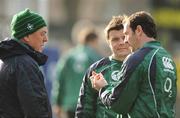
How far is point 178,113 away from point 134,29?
57.9 ft

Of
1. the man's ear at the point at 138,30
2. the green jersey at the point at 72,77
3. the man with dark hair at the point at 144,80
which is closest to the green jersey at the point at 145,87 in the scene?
the man with dark hair at the point at 144,80

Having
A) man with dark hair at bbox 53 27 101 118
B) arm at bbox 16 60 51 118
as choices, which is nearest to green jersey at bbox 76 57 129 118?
arm at bbox 16 60 51 118

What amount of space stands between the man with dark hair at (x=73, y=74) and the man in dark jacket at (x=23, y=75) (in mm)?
5369

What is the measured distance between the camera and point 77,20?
39.4 metres

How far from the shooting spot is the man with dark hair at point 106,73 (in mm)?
10891

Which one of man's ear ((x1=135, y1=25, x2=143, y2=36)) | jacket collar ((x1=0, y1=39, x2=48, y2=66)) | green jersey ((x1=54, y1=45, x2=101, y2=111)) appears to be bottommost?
green jersey ((x1=54, y1=45, x2=101, y2=111))

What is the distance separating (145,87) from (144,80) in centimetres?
6

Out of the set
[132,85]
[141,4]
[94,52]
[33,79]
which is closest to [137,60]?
A: [132,85]

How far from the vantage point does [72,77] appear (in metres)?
15.9

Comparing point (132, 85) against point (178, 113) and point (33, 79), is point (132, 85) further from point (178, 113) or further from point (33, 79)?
point (178, 113)

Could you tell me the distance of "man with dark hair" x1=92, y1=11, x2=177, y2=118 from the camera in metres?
9.90

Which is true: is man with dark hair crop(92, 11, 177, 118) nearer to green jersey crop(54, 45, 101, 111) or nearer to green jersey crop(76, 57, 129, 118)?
green jersey crop(76, 57, 129, 118)

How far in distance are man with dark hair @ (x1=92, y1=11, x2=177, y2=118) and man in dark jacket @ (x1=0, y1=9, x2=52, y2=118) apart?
0.65 m

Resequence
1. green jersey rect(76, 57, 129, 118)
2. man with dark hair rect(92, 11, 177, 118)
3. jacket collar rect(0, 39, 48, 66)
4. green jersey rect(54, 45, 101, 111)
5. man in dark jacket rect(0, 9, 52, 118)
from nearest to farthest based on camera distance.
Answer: man with dark hair rect(92, 11, 177, 118) < man in dark jacket rect(0, 9, 52, 118) < jacket collar rect(0, 39, 48, 66) < green jersey rect(76, 57, 129, 118) < green jersey rect(54, 45, 101, 111)
